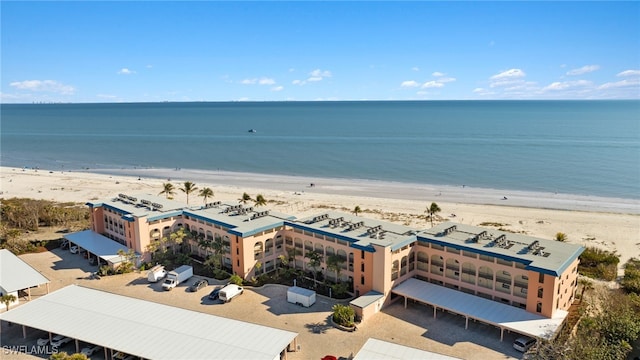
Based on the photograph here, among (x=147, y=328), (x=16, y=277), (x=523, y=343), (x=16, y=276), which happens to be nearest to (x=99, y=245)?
(x=16, y=276)

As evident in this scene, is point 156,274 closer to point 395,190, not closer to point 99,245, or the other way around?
point 99,245

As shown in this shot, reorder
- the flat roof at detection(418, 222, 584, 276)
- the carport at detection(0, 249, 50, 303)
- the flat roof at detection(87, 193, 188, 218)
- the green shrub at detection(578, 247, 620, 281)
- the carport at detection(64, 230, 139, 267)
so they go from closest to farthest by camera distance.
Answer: the flat roof at detection(418, 222, 584, 276)
the carport at detection(0, 249, 50, 303)
the green shrub at detection(578, 247, 620, 281)
the carport at detection(64, 230, 139, 267)
the flat roof at detection(87, 193, 188, 218)

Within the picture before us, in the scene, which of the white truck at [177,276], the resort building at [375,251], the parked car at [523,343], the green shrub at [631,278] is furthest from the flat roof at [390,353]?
the green shrub at [631,278]

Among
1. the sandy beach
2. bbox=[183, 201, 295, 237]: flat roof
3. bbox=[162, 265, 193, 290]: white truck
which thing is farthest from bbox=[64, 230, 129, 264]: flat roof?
the sandy beach

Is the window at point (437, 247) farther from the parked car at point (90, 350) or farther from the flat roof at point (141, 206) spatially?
the flat roof at point (141, 206)

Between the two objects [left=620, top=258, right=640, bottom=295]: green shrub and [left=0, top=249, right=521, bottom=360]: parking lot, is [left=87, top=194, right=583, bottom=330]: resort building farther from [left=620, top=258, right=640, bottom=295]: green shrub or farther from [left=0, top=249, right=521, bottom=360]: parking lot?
[left=620, top=258, right=640, bottom=295]: green shrub

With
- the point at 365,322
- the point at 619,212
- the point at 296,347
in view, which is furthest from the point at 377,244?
the point at 619,212
